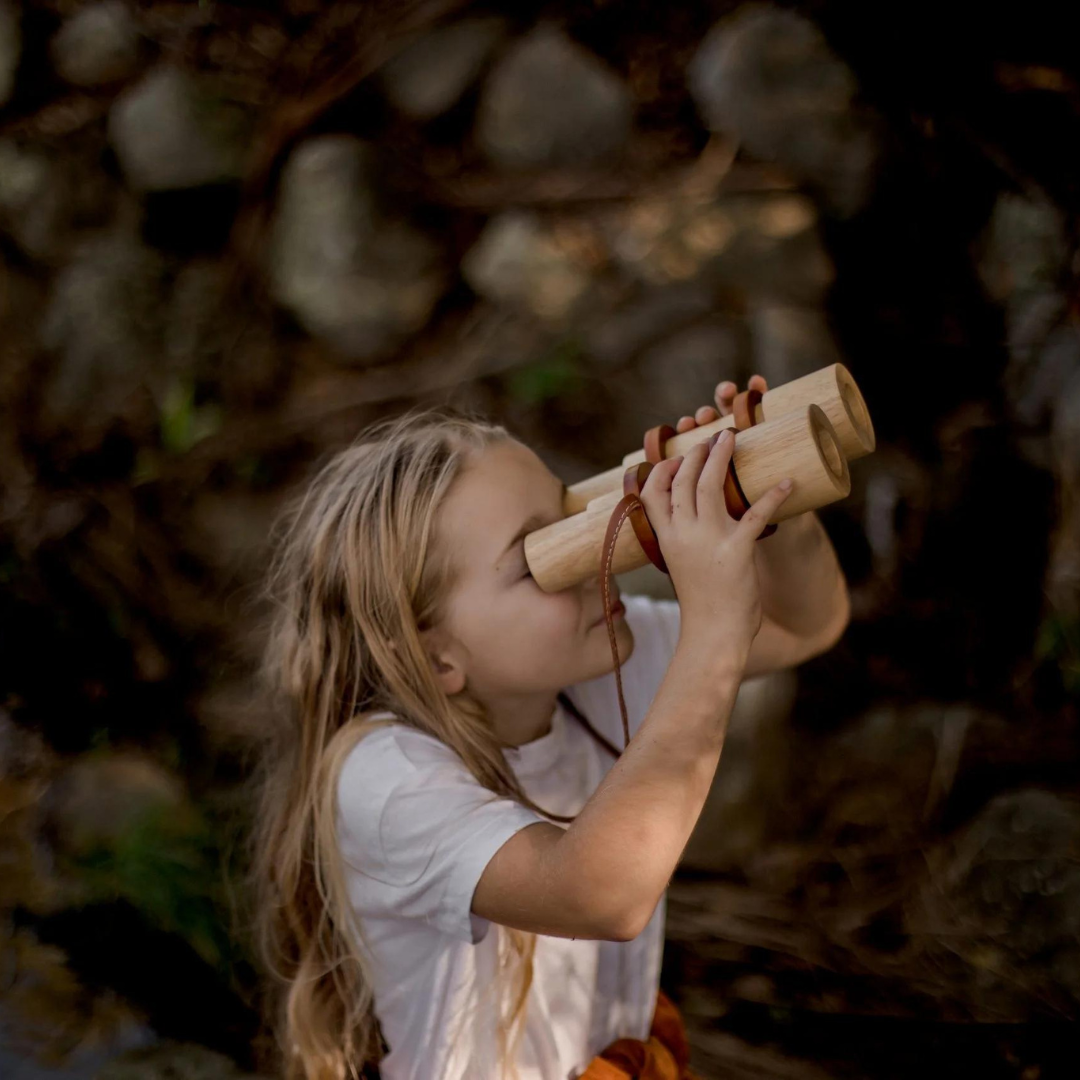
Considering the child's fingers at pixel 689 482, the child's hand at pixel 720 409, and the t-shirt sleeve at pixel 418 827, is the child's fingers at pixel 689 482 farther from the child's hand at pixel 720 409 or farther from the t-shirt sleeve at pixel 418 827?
the t-shirt sleeve at pixel 418 827

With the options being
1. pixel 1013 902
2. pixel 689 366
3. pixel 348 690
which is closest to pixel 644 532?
pixel 348 690

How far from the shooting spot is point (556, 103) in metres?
2.53

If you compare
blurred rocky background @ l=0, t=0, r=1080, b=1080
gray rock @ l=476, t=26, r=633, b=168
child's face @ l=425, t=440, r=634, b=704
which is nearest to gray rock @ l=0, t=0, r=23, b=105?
blurred rocky background @ l=0, t=0, r=1080, b=1080

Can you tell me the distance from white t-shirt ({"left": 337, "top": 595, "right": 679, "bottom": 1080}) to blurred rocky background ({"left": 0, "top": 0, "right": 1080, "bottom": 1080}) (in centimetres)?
51

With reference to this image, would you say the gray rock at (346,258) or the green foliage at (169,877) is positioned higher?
the gray rock at (346,258)

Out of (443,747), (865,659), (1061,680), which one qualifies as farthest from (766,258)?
(443,747)

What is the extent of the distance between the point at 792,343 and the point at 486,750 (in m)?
1.32

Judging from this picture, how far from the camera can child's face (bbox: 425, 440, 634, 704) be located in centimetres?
130

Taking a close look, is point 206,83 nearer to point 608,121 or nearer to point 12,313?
point 12,313

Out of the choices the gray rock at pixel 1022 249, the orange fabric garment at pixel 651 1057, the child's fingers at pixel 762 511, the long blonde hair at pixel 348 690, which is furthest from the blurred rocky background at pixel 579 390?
the child's fingers at pixel 762 511

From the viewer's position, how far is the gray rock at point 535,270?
2574 millimetres

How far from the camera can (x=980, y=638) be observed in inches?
88.5

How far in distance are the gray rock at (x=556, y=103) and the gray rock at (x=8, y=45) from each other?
1.10 m

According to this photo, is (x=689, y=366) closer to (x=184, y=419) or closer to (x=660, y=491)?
(x=184, y=419)
